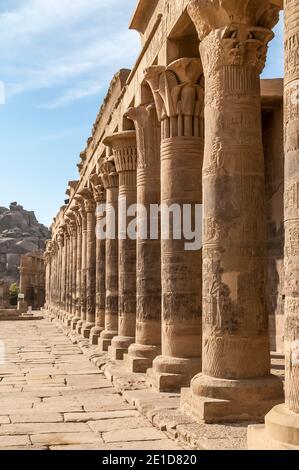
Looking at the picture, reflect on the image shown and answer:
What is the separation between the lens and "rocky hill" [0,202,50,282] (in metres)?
86.7

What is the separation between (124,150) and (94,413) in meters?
7.40

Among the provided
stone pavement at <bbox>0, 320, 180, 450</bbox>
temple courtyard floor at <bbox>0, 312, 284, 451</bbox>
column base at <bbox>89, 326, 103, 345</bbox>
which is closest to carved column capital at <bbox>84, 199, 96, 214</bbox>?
column base at <bbox>89, 326, 103, 345</bbox>

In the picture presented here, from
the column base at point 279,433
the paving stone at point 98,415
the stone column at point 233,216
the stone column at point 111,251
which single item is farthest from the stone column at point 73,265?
the column base at point 279,433

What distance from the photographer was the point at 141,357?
39.5 feet

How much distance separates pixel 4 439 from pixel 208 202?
3.77 meters

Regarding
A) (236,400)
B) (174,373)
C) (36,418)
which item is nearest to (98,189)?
(174,373)

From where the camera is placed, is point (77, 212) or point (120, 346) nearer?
point (120, 346)

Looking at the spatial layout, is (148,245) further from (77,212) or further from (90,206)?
(77,212)

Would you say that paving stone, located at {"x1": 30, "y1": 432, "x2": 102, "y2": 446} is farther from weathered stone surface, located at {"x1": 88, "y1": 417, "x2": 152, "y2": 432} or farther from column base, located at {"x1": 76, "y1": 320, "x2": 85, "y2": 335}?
column base, located at {"x1": 76, "y1": 320, "x2": 85, "y2": 335}

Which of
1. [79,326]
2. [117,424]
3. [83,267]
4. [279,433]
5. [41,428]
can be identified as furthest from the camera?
[83,267]

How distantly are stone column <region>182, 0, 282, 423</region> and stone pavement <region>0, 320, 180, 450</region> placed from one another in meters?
0.96

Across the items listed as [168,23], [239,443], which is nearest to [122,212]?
[168,23]

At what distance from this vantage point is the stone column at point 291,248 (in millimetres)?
5148

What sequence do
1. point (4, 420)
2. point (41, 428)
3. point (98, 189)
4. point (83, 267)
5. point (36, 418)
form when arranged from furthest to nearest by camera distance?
point (83, 267)
point (98, 189)
point (36, 418)
point (4, 420)
point (41, 428)
